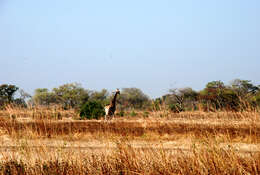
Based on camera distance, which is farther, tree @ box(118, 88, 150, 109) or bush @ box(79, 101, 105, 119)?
tree @ box(118, 88, 150, 109)

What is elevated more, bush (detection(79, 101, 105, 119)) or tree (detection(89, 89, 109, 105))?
tree (detection(89, 89, 109, 105))

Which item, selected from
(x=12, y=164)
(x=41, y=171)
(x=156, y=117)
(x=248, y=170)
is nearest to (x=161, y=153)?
(x=248, y=170)

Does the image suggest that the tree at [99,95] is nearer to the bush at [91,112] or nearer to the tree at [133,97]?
the tree at [133,97]

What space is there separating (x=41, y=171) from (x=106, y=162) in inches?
46.9

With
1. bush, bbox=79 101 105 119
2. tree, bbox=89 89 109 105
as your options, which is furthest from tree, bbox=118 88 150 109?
bush, bbox=79 101 105 119

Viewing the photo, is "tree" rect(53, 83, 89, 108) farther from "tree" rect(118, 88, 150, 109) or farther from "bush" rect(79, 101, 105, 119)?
"bush" rect(79, 101, 105, 119)

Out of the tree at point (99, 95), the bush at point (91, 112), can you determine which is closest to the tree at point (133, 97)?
the tree at point (99, 95)

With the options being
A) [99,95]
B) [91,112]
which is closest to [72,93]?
[99,95]

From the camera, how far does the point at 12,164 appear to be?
6680 millimetres

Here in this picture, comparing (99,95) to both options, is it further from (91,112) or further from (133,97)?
(91,112)

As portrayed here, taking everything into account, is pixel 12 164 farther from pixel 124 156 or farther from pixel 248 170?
pixel 248 170

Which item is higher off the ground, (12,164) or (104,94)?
(104,94)

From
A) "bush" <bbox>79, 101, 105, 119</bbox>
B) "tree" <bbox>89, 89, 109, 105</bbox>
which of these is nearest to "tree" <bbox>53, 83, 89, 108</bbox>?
"tree" <bbox>89, 89, 109, 105</bbox>

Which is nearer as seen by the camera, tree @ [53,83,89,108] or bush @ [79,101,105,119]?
A: bush @ [79,101,105,119]
